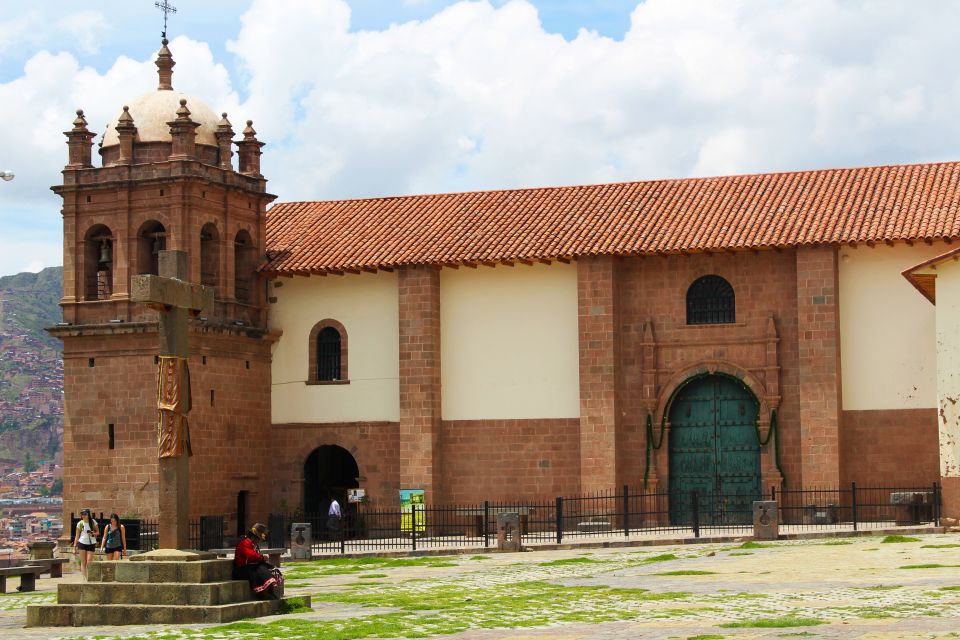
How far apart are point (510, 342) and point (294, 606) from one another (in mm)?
19172

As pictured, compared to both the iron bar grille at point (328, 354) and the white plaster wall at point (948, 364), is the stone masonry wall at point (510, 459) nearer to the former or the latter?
the iron bar grille at point (328, 354)

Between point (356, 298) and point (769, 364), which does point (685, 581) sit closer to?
point (769, 364)

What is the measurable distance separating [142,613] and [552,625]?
4731 mm

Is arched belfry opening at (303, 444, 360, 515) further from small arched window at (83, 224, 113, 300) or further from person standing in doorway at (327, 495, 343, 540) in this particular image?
small arched window at (83, 224, 113, 300)

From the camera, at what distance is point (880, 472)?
112ft

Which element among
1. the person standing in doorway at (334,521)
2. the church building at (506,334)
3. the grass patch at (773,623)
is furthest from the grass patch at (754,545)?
the grass patch at (773,623)

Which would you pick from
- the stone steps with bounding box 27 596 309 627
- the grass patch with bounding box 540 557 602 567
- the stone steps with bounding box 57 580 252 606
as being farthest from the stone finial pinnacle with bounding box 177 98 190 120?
the stone steps with bounding box 27 596 309 627

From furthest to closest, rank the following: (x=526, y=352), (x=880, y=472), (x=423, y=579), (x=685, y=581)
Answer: (x=526, y=352)
(x=880, y=472)
(x=423, y=579)
(x=685, y=581)

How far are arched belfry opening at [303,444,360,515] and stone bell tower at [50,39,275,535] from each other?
4.55ft

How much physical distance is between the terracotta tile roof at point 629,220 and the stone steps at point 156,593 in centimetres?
1908

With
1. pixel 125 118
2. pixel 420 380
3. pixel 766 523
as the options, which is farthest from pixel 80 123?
pixel 766 523

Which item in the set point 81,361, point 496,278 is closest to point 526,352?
point 496,278

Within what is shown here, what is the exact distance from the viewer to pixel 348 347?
38.6 metres

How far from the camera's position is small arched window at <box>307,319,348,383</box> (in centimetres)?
3891
